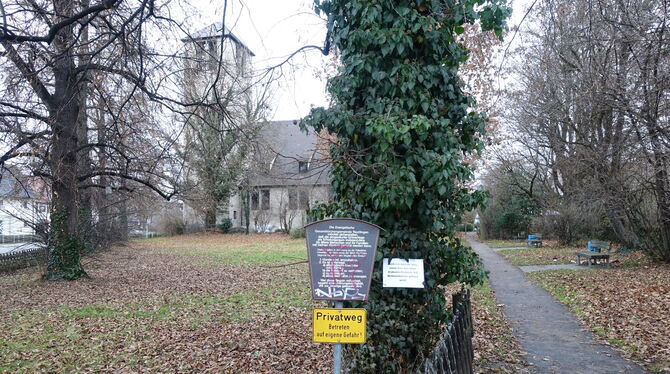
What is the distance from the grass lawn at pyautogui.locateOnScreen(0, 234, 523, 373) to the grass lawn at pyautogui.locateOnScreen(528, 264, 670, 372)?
1.56 metres

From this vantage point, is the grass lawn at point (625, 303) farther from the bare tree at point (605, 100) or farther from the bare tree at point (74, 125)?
the bare tree at point (74, 125)

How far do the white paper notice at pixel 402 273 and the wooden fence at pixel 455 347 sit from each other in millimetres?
514

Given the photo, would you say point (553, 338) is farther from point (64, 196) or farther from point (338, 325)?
point (64, 196)

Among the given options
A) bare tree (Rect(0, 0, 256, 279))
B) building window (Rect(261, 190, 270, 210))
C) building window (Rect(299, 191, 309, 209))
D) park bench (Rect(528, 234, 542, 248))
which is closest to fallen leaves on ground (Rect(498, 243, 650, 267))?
park bench (Rect(528, 234, 542, 248))

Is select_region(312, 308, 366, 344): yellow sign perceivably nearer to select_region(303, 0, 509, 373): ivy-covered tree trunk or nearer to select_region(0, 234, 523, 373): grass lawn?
select_region(303, 0, 509, 373): ivy-covered tree trunk

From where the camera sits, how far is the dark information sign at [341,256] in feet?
13.8

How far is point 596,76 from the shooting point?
39.7 ft

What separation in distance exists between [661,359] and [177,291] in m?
10.9

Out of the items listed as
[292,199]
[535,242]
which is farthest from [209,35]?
[292,199]

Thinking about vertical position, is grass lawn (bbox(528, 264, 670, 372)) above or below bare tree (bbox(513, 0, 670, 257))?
below

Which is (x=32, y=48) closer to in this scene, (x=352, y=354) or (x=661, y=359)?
(x=352, y=354)

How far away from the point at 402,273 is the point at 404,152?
121 cm

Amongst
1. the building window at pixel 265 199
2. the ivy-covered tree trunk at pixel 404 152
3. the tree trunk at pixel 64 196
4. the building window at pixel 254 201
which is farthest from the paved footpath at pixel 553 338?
the building window at pixel 254 201

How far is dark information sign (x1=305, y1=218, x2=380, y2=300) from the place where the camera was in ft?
13.8
